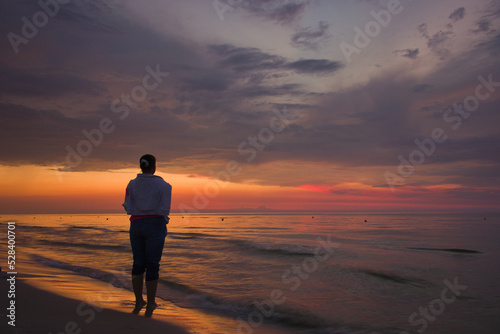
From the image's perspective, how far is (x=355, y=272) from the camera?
1255 centimetres

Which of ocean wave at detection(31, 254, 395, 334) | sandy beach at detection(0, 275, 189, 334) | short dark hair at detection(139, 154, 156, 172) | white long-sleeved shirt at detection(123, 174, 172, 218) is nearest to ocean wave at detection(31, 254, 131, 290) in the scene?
ocean wave at detection(31, 254, 395, 334)

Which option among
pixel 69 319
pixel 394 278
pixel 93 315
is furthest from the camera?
pixel 394 278

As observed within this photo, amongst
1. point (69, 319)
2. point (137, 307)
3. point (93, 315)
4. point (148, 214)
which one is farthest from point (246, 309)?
point (69, 319)

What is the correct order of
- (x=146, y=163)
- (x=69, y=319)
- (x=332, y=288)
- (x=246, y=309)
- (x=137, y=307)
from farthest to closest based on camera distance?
(x=332, y=288) < (x=246, y=309) < (x=137, y=307) < (x=146, y=163) < (x=69, y=319)

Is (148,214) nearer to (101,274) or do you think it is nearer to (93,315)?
(93,315)

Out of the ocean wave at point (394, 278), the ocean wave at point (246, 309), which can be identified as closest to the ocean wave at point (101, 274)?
the ocean wave at point (246, 309)

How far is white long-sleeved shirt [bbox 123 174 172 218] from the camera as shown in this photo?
5.27 m

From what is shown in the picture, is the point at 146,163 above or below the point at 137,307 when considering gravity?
above

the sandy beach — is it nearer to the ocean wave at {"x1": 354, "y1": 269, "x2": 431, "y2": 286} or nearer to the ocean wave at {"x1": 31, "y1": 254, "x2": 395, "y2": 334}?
the ocean wave at {"x1": 31, "y1": 254, "x2": 395, "y2": 334}

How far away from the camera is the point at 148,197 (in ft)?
17.3

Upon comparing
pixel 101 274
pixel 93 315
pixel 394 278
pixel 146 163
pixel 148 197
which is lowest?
pixel 101 274

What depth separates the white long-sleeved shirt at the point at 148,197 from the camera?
5.27m

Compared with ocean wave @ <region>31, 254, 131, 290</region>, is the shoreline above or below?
above

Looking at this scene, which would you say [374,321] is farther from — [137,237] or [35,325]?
[35,325]
